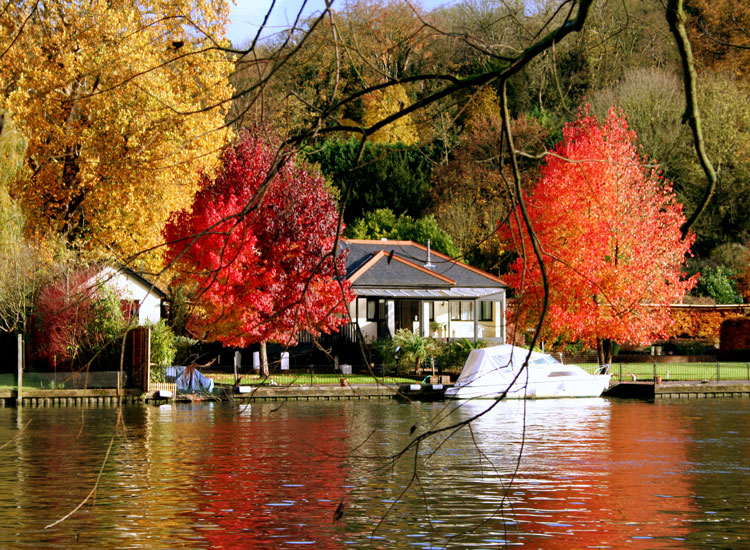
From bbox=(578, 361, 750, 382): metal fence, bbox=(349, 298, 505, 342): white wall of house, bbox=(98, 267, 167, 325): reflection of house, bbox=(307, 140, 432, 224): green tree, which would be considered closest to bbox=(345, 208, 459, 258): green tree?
bbox=(307, 140, 432, 224): green tree

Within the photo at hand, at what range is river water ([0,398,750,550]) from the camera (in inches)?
537

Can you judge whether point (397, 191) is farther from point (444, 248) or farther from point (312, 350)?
point (312, 350)

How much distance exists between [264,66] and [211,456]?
17613 millimetres

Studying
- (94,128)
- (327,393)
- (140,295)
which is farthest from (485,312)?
(94,128)

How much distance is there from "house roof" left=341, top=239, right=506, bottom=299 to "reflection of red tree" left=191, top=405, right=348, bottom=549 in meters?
18.2

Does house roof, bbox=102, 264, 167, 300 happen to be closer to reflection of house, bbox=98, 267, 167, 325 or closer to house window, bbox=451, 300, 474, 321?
reflection of house, bbox=98, 267, 167, 325

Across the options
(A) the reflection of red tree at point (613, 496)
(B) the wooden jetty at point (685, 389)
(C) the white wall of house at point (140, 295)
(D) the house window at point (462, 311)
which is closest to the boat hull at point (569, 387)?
(B) the wooden jetty at point (685, 389)

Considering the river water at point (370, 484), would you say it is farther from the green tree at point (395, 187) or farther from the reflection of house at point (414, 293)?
the green tree at point (395, 187)

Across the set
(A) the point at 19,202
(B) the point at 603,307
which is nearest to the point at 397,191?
(B) the point at 603,307

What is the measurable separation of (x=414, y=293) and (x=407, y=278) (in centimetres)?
147

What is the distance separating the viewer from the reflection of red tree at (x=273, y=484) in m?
13.9

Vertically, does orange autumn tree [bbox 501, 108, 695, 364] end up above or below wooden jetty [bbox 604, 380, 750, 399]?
above

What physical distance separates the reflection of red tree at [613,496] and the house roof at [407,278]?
21598 millimetres

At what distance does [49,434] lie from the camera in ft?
82.6
